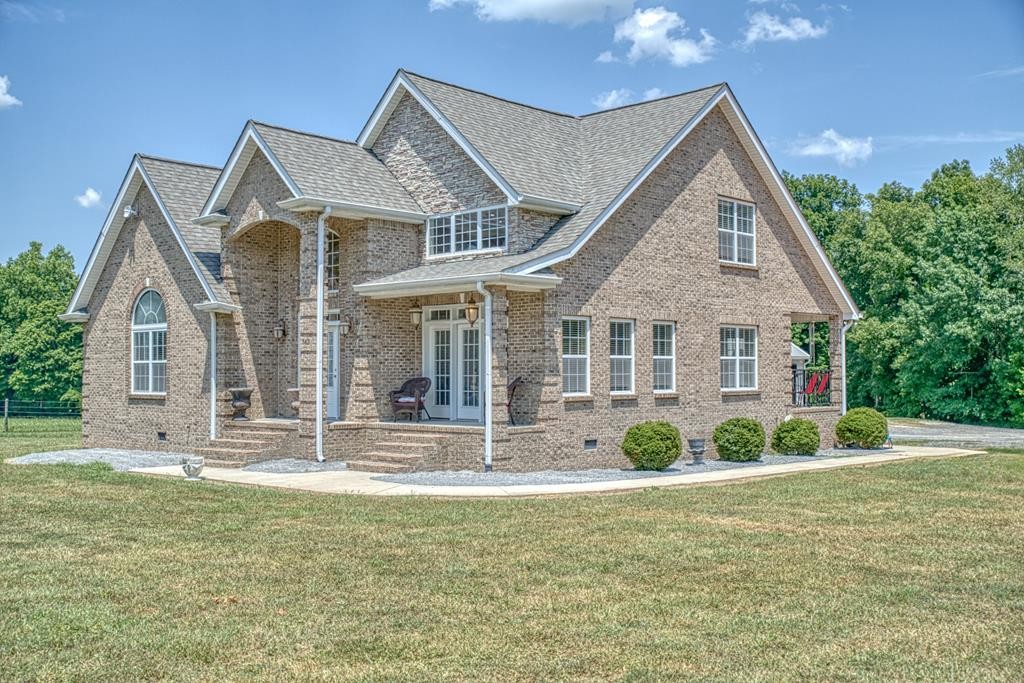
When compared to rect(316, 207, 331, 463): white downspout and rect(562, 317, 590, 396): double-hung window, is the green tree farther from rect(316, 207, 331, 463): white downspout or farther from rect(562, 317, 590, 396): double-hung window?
rect(562, 317, 590, 396): double-hung window

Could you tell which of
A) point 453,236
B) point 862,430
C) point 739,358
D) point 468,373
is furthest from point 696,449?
point 453,236

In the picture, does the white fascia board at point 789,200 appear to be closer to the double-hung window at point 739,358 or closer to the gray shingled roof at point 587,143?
the gray shingled roof at point 587,143

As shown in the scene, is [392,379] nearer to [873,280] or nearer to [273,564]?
[273,564]

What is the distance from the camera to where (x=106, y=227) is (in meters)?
25.6

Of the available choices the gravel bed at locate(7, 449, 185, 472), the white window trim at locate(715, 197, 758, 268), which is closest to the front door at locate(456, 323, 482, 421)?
the gravel bed at locate(7, 449, 185, 472)

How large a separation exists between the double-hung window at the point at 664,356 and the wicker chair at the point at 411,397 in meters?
5.04

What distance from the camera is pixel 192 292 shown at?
2366cm

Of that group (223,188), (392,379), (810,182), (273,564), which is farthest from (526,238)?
(810,182)

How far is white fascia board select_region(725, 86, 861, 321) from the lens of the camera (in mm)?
23703

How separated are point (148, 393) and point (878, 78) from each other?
63.2 ft

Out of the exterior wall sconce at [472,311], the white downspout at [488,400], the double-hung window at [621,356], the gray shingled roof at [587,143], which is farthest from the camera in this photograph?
the double-hung window at [621,356]

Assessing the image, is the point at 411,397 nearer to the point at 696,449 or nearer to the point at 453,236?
the point at 453,236

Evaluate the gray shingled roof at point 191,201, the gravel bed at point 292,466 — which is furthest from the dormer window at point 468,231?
the gray shingled roof at point 191,201

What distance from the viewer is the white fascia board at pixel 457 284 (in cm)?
1811
